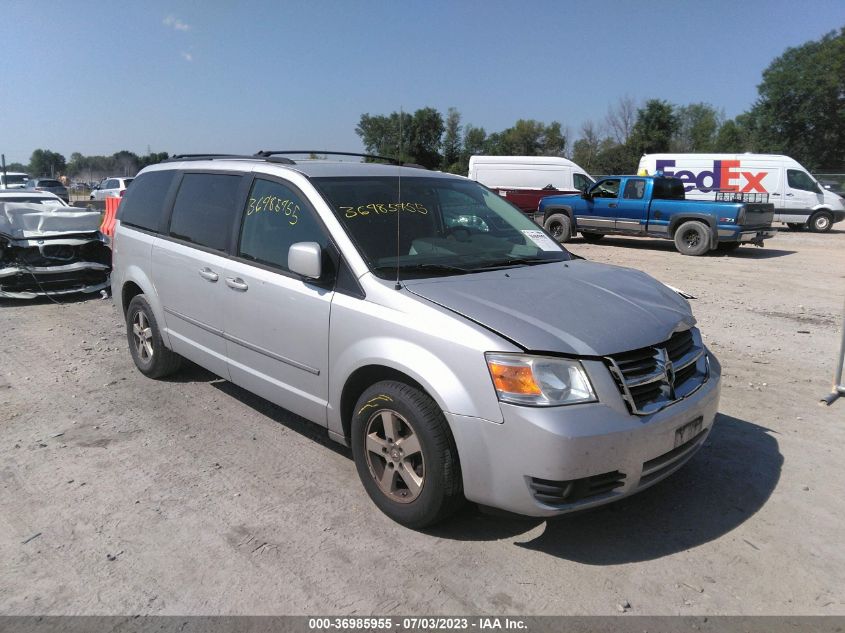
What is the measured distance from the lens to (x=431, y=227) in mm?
4078

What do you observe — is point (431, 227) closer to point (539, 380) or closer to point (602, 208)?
point (539, 380)

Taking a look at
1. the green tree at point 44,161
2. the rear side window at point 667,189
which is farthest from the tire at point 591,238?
the green tree at point 44,161

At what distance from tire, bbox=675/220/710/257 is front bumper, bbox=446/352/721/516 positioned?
1329 cm

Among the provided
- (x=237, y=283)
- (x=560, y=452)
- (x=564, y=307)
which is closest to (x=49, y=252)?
(x=237, y=283)

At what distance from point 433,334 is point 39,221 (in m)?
8.29

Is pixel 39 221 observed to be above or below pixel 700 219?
below

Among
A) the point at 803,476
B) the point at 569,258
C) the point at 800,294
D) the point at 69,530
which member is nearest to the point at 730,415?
the point at 803,476

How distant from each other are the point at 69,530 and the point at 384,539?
1628 millimetres

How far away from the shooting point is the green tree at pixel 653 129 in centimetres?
4988

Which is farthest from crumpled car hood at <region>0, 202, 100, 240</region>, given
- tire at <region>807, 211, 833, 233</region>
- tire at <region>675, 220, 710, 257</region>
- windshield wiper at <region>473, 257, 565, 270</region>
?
tire at <region>807, 211, 833, 233</region>

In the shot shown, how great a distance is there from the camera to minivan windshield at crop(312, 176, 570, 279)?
11.9 feet

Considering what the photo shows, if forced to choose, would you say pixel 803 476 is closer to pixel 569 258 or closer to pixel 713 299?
pixel 569 258

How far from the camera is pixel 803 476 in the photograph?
3.83 meters

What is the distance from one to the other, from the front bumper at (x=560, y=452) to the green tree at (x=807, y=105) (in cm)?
5666
